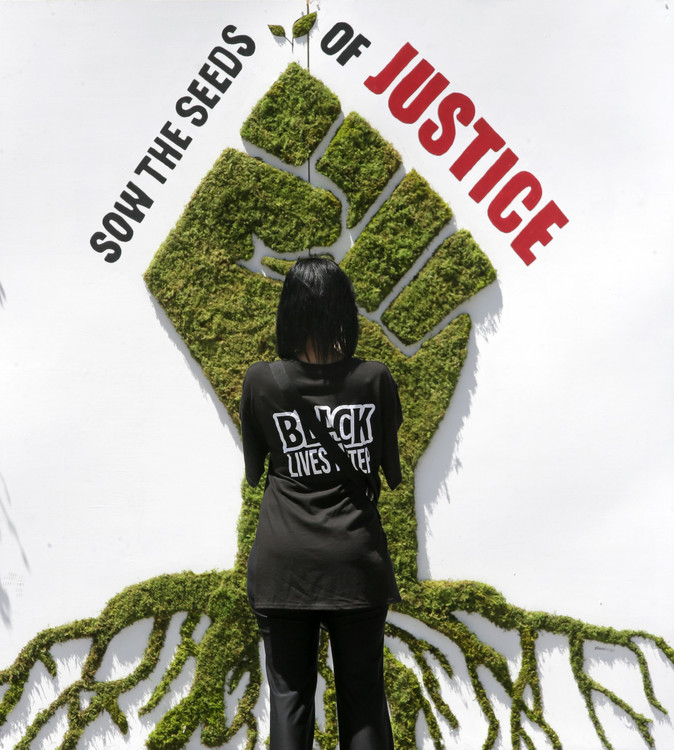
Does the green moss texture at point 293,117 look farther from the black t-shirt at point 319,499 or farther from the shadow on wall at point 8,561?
the shadow on wall at point 8,561

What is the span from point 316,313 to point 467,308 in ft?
2.81

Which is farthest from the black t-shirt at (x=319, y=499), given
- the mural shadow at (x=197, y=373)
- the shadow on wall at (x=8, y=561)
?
the shadow on wall at (x=8, y=561)

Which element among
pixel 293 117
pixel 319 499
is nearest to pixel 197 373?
pixel 293 117

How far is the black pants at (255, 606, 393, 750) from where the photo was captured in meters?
1.67

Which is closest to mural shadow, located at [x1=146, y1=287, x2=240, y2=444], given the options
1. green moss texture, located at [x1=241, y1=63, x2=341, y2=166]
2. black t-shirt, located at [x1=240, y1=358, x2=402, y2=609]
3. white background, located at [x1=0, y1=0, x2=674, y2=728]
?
white background, located at [x1=0, y1=0, x2=674, y2=728]

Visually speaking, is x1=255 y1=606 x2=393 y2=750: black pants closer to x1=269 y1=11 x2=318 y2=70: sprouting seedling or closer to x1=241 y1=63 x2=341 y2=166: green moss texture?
x1=241 y1=63 x2=341 y2=166: green moss texture

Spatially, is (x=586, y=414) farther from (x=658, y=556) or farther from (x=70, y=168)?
(x=70, y=168)

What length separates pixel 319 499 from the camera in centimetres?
164

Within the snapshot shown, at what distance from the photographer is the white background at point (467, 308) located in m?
2.33

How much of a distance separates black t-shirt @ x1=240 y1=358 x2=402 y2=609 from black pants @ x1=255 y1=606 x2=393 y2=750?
7 centimetres

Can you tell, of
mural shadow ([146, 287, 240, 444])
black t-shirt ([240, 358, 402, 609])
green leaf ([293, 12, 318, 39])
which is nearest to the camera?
black t-shirt ([240, 358, 402, 609])

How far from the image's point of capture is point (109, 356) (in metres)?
2.44

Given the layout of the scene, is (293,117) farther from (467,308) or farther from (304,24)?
(467,308)

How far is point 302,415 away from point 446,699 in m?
1.33
